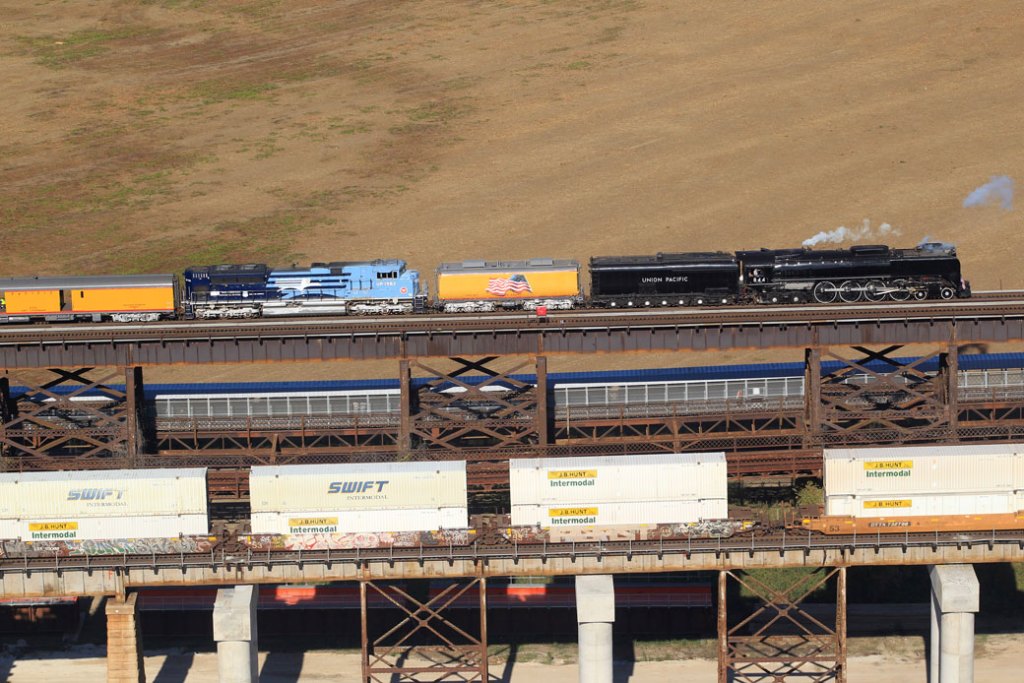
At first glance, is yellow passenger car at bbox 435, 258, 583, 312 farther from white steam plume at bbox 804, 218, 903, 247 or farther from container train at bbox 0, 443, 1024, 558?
white steam plume at bbox 804, 218, 903, 247

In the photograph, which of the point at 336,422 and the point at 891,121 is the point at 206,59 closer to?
the point at 891,121

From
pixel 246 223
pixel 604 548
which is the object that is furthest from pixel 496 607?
pixel 246 223

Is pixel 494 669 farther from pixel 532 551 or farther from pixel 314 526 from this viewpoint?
pixel 314 526

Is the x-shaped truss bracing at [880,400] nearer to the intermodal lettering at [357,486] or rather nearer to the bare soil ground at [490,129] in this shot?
the bare soil ground at [490,129]

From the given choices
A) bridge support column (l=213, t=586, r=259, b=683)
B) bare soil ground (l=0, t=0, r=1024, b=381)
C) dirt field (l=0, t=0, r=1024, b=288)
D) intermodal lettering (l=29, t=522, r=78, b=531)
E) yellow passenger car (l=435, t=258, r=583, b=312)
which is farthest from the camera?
dirt field (l=0, t=0, r=1024, b=288)

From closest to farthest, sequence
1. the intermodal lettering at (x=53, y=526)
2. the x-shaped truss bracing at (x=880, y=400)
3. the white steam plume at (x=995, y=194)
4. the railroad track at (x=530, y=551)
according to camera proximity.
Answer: the railroad track at (x=530, y=551) → the intermodal lettering at (x=53, y=526) → the x-shaped truss bracing at (x=880, y=400) → the white steam plume at (x=995, y=194)

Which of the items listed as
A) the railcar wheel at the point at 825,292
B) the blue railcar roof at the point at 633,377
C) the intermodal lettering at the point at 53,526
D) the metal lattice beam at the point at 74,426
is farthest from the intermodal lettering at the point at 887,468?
the metal lattice beam at the point at 74,426

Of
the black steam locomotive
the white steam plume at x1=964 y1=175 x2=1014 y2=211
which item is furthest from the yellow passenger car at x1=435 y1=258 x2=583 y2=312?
the white steam plume at x1=964 y1=175 x2=1014 y2=211
